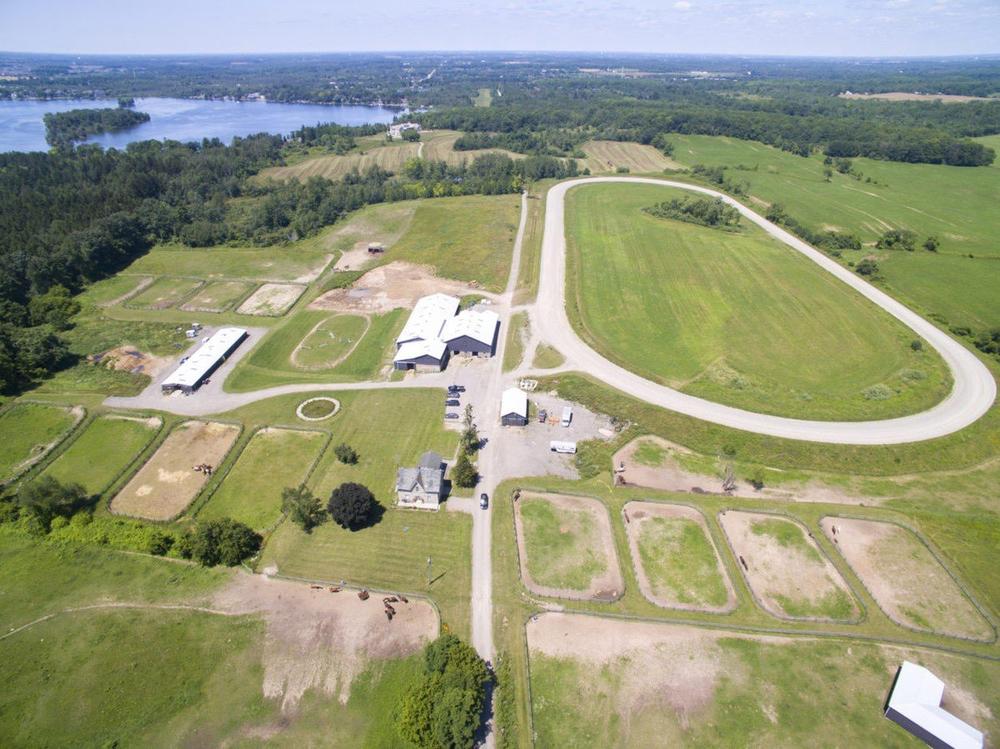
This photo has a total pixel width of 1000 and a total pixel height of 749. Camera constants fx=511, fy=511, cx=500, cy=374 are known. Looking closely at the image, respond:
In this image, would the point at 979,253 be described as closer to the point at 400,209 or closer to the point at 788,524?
the point at 788,524

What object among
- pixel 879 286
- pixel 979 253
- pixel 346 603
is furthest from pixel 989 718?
pixel 979 253

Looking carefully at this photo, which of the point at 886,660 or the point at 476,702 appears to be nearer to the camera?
the point at 476,702

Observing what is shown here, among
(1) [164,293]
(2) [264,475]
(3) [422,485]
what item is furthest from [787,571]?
(1) [164,293]

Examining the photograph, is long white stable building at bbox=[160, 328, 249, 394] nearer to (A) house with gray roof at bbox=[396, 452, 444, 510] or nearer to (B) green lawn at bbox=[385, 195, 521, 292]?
(A) house with gray roof at bbox=[396, 452, 444, 510]

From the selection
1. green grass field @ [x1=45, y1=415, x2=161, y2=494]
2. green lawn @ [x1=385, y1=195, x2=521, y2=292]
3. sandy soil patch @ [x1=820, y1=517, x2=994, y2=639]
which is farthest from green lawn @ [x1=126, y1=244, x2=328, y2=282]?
sandy soil patch @ [x1=820, y1=517, x2=994, y2=639]

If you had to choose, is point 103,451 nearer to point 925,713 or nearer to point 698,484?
point 698,484

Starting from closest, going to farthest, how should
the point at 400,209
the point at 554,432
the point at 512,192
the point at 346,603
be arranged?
the point at 346,603, the point at 554,432, the point at 400,209, the point at 512,192
